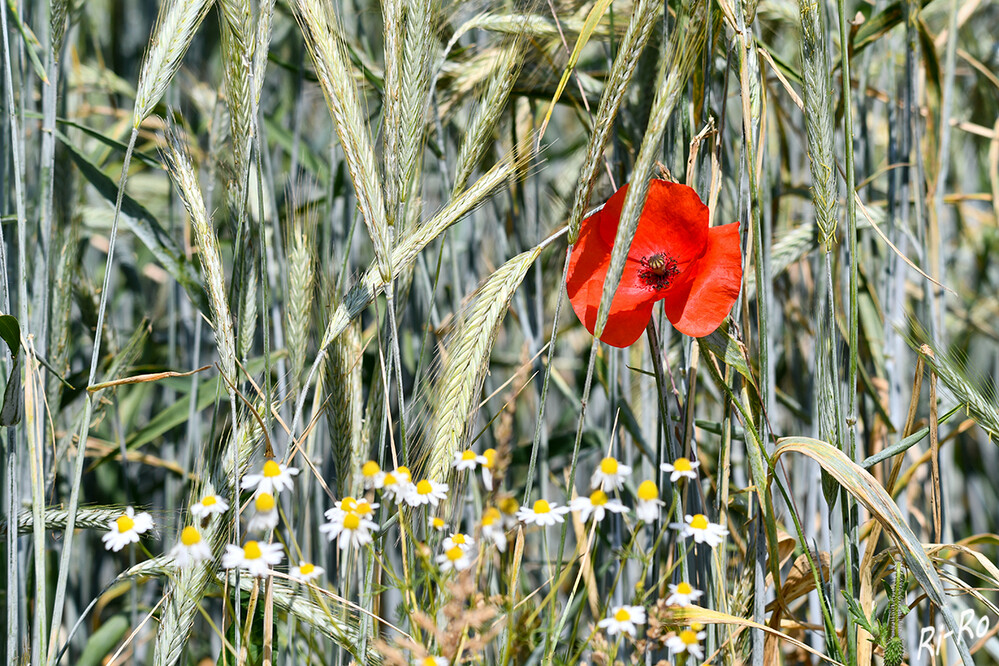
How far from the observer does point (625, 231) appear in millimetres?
517

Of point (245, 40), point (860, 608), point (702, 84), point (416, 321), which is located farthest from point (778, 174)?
point (245, 40)

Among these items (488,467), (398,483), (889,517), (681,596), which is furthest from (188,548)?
(889,517)

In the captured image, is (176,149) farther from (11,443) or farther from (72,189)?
(72,189)

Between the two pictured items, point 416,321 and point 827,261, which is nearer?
point 827,261

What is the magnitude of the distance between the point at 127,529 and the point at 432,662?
27cm

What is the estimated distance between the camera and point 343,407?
Answer: 0.67 metres

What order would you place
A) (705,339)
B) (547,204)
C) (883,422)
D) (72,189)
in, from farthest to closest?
(547,204), (72,189), (883,422), (705,339)

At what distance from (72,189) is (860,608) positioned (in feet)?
3.61

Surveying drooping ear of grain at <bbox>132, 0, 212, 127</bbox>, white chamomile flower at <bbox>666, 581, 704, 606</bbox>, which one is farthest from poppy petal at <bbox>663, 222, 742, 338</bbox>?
drooping ear of grain at <bbox>132, 0, 212, 127</bbox>

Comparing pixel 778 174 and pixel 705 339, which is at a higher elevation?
pixel 778 174

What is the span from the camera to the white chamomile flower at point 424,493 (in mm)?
551

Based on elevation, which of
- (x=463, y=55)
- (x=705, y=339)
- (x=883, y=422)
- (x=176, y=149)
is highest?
(x=463, y=55)

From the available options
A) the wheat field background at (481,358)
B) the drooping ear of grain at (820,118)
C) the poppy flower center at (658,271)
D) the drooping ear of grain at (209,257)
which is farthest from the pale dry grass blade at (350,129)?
the drooping ear of grain at (820,118)

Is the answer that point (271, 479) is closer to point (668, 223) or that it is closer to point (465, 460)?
point (465, 460)
